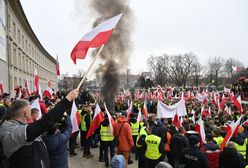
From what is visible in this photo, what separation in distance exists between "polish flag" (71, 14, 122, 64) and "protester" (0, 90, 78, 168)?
1.60m

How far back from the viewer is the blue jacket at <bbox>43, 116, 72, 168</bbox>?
3.59 meters

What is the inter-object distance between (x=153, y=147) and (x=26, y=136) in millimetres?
3697

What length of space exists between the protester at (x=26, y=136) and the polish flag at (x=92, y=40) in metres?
1.60

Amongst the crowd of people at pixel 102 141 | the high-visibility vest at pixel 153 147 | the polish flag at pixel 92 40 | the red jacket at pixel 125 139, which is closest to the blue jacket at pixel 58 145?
the crowd of people at pixel 102 141

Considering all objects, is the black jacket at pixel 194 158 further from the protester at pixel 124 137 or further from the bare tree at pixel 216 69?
the bare tree at pixel 216 69

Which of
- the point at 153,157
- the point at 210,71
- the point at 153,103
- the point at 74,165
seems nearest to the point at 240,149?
the point at 153,157

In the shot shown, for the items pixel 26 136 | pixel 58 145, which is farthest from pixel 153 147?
pixel 26 136

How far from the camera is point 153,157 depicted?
17.6 ft

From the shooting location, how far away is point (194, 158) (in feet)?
13.9

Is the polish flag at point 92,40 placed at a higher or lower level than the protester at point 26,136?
higher

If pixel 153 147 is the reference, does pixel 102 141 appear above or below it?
below

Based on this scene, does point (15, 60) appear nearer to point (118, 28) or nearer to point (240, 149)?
point (118, 28)

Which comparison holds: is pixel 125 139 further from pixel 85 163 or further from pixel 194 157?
pixel 194 157

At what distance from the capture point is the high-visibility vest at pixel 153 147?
5312 millimetres
